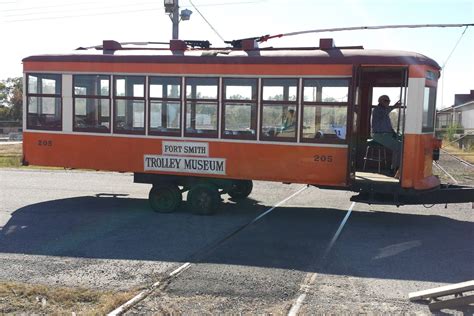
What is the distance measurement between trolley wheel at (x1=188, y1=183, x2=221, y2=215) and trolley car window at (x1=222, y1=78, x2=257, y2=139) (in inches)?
43.5

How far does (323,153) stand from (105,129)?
4.47 m

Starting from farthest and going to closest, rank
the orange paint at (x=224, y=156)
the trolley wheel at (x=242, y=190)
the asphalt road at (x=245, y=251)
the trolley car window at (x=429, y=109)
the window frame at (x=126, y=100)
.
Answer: the trolley wheel at (x=242, y=190), the window frame at (x=126, y=100), the orange paint at (x=224, y=156), the trolley car window at (x=429, y=109), the asphalt road at (x=245, y=251)

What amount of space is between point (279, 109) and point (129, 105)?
3085mm

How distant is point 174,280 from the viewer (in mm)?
5875

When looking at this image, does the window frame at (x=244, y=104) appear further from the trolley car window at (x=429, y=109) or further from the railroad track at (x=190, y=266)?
the trolley car window at (x=429, y=109)

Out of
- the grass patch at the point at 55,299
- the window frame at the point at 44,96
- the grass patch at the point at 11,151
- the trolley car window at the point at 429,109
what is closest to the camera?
the grass patch at the point at 55,299

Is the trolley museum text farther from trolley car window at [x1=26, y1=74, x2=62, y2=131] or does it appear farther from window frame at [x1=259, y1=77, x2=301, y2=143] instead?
trolley car window at [x1=26, y1=74, x2=62, y2=131]

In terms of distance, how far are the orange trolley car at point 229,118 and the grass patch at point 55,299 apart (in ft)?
15.6

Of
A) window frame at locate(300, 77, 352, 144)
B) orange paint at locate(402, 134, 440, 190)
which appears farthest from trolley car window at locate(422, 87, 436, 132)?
window frame at locate(300, 77, 352, 144)

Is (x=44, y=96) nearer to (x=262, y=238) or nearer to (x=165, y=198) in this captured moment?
(x=165, y=198)

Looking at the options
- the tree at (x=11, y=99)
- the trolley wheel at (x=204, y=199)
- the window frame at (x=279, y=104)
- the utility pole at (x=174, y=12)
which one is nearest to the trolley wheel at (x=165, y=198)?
the trolley wheel at (x=204, y=199)

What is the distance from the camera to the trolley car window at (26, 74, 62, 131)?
10648mm

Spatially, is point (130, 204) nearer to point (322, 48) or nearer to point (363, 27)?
point (322, 48)

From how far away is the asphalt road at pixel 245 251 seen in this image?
214 inches
